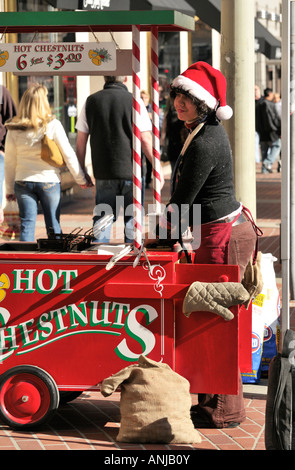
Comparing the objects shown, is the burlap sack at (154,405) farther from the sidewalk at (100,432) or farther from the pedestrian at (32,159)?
the pedestrian at (32,159)

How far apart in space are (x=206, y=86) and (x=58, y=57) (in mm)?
920

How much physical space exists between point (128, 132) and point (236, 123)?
3.37 feet

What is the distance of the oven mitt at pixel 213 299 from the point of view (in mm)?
5449

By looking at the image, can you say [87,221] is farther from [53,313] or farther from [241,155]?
[53,313]

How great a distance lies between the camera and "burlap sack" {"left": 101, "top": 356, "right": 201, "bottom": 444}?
5398mm

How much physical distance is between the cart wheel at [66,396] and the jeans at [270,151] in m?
17.9

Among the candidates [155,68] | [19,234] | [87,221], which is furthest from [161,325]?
[87,221]

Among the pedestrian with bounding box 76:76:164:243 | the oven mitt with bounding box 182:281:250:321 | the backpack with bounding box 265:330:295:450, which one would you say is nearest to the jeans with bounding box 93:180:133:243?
the pedestrian with bounding box 76:76:164:243

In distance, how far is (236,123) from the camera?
29.0ft

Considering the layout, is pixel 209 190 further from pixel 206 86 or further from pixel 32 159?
pixel 32 159

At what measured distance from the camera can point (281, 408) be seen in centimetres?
479

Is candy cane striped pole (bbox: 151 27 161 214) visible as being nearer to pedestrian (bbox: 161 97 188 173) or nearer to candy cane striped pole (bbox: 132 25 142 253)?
candy cane striped pole (bbox: 132 25 142 253)

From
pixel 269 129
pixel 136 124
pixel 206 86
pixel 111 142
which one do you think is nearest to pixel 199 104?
pixel 206 86

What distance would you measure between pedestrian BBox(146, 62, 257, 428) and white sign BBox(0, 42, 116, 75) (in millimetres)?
472
